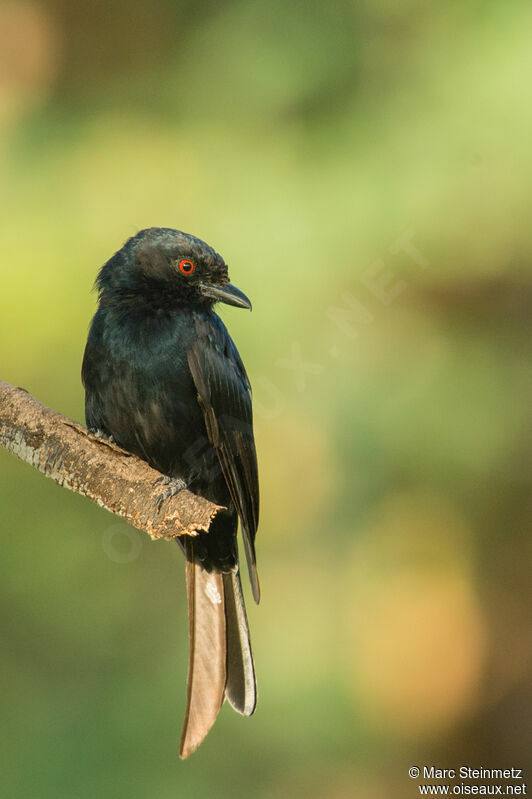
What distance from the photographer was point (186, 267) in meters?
3.72

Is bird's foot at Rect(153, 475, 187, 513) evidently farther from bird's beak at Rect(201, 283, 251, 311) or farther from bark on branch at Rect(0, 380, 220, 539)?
bird's beak at Rect(201, 283, 251, 311)

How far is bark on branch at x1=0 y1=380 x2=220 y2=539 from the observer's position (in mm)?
3027

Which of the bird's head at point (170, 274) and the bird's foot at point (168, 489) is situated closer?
the bird's foot at point (168, 489)

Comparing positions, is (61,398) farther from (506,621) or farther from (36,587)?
(506,621)

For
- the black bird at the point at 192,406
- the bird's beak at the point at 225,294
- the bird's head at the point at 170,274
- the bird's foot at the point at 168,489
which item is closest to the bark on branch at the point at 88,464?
the bird's foot at the point at 168,489

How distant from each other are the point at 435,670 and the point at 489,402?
7.36 ft

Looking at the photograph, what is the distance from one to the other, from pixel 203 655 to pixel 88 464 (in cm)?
110

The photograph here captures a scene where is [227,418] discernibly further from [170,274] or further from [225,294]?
[170,274]

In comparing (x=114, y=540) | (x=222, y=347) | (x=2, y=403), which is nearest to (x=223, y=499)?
(x=222, y=347)

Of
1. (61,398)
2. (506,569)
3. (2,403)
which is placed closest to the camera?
(2,403)

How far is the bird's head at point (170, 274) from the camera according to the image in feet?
12.2

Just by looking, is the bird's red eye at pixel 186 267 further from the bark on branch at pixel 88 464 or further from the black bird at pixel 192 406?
the bark on branch at pixel 88 464

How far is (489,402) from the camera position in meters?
6.22

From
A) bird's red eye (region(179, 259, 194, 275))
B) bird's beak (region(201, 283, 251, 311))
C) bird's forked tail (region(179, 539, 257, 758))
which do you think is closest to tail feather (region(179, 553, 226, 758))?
bird's forked tail (region(179, 539, 257, 758))
